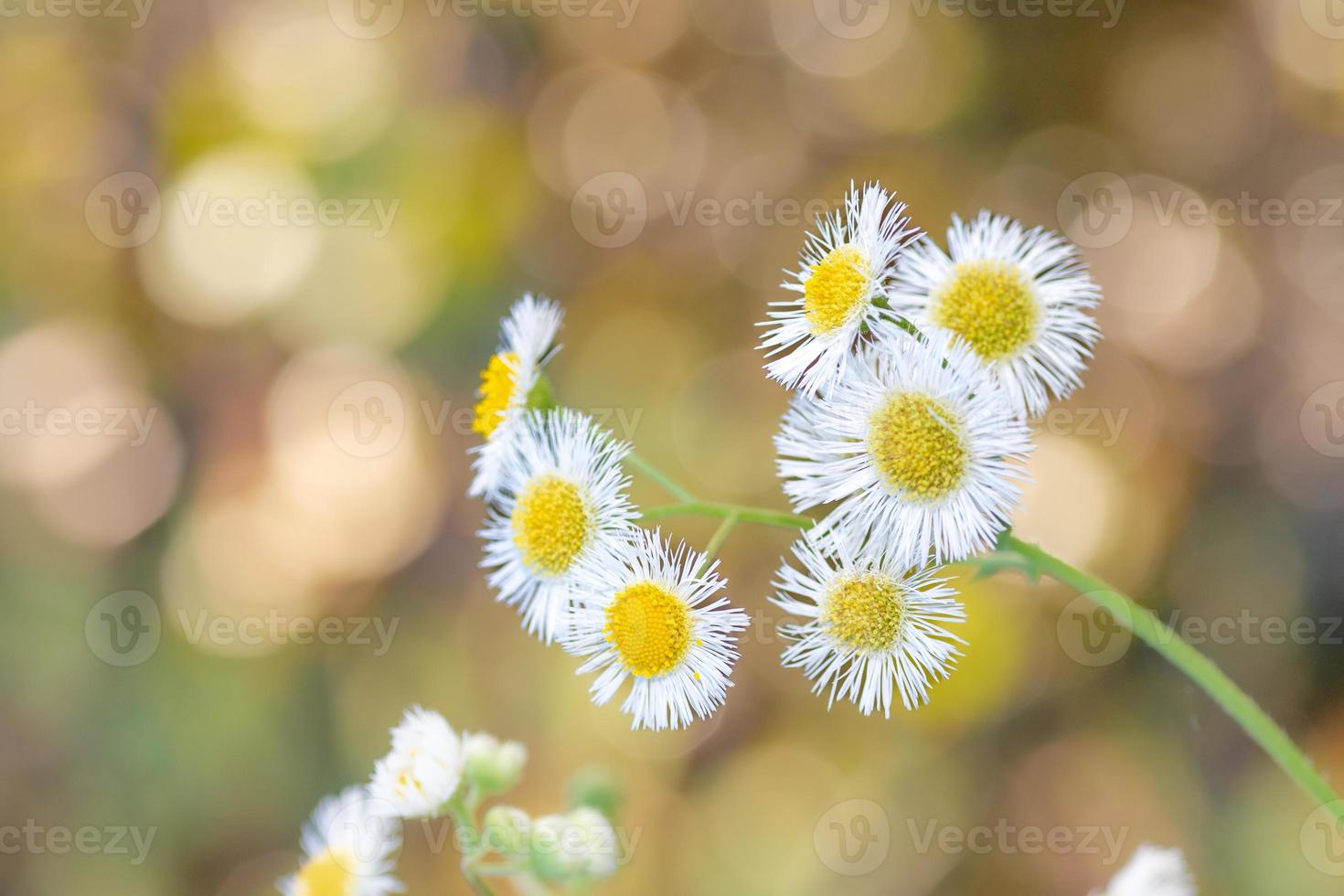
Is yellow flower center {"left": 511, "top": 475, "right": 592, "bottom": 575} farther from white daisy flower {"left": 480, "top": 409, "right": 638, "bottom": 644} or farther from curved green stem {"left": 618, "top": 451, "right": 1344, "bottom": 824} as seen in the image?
curved green stem {"left": 618, "top": 451, "right": 1344, "bottom": 824}

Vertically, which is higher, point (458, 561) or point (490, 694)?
point (458, 561)

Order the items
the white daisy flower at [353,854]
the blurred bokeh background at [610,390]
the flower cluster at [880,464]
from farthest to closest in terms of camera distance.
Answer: the blurred bokeh background at [610,390] → the white daisy flower at [353,854] → the flower cluster at [880,464]

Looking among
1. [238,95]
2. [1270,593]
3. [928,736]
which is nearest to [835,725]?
[928,736]

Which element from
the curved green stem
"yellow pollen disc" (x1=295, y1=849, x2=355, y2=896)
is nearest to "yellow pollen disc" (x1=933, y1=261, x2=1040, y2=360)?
the curved green stem

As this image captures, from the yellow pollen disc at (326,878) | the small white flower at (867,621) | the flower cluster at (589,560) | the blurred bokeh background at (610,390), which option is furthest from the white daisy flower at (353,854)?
the blurred bokeh background at (610,390)

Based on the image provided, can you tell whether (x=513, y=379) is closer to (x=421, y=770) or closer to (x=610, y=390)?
(x=421, y=770)

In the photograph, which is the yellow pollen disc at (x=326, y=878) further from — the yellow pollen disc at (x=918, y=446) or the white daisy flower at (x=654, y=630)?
the yellow pollen disc at (x=918, y=446)

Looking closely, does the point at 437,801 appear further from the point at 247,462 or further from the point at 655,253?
the point at 247,462
